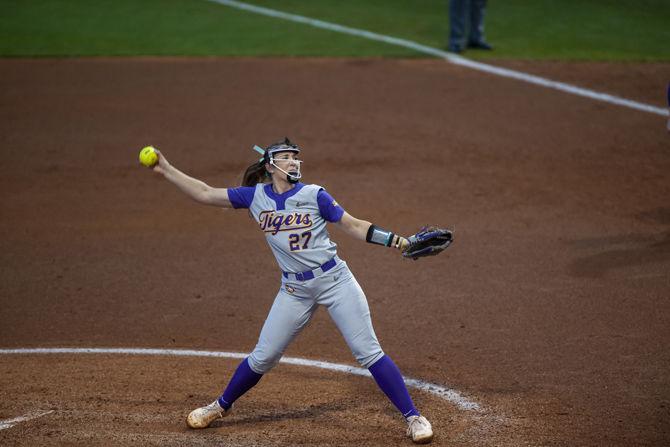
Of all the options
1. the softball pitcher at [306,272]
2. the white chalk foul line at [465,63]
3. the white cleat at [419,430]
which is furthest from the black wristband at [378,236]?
the white chalk foul line at [465,63]

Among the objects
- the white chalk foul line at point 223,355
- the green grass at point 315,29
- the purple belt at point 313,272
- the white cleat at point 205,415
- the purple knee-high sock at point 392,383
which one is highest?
the purple belt at point 313,272

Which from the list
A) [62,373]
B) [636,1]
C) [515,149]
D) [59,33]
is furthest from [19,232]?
[636,1]

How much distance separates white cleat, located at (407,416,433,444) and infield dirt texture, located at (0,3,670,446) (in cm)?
8

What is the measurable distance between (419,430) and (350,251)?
13.3 feet

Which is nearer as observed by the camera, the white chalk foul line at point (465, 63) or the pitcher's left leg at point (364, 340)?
the pitcher's left leg at point (364, 340)

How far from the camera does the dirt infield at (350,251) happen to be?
610 centimetres

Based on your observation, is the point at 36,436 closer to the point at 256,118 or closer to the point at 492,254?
the point at 492,254

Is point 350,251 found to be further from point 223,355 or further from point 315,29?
point 315,29

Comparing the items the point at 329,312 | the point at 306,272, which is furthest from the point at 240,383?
the point at 306,272

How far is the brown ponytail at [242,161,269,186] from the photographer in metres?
5.90

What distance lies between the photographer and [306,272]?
18.5 feet

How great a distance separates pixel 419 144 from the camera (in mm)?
12086

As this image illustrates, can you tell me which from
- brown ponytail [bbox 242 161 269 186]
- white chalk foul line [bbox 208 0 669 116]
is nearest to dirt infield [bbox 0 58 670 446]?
white chalk foul line [bbox 208 0 669 116]

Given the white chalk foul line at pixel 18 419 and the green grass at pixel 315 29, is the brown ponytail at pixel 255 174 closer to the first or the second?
the white chalk foul line at pixel 18 419
